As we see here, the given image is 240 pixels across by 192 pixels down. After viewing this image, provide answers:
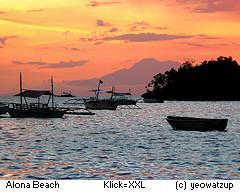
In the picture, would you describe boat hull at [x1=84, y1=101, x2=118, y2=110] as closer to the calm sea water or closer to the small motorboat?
the calm sea water

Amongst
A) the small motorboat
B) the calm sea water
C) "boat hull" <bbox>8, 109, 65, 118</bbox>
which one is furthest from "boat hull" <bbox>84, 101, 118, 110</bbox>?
the small motorboat

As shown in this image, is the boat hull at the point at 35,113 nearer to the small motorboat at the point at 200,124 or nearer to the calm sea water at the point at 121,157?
the calm sea water at the point at 121,157

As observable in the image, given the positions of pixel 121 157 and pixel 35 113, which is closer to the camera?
pixel 121 157

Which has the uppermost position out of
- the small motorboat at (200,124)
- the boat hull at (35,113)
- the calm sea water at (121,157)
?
the boat hull at (35,113)

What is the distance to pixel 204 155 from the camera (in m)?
53.7

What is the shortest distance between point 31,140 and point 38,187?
47415 mm

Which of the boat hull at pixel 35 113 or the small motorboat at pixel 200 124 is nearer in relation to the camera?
the small motorboat at pixel 200 124

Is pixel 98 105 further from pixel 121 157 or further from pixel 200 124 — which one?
pixel 121 157

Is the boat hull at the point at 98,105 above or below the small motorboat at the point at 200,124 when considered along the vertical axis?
above

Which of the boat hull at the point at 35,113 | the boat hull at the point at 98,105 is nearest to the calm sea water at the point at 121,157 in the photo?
the boat hull at the point at 35,113

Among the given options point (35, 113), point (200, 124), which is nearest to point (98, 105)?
point (35, 113)

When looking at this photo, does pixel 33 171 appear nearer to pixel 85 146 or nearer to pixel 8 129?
pixel 85 146

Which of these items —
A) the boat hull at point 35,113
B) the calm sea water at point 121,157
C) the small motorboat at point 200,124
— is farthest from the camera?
the boat hull at point 35,113

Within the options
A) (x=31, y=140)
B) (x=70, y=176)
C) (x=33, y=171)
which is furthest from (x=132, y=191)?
(x=31, y=140)
